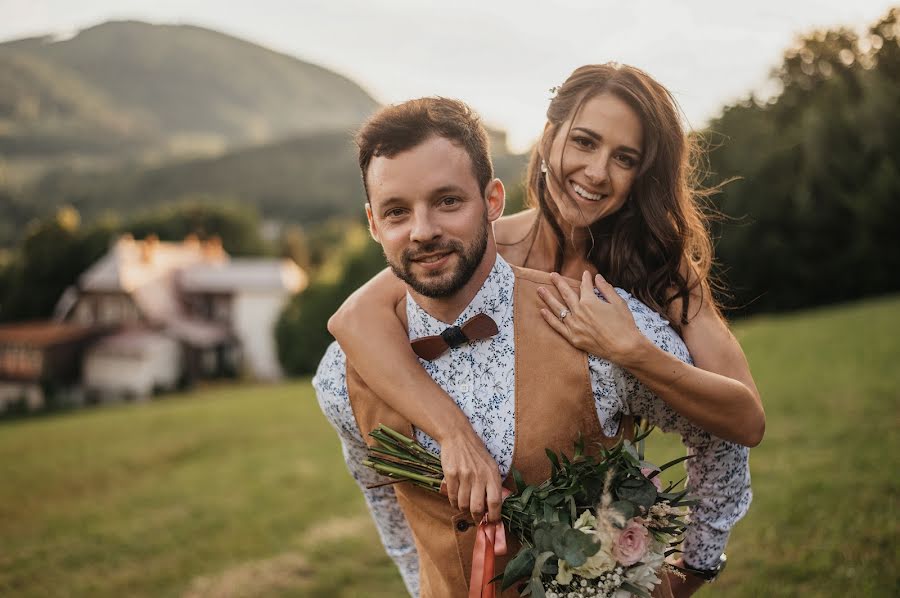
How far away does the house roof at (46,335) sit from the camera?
4162cm

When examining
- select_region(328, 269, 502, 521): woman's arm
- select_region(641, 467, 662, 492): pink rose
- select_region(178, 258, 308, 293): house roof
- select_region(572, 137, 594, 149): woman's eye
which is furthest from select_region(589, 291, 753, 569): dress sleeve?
select_region(178, 258, 308, 293): house roof

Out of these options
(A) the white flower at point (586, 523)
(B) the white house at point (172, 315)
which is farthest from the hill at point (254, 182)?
(A) the white flower at point (586, 523)

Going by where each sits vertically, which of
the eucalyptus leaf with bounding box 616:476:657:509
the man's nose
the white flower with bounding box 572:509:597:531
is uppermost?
the man's nose

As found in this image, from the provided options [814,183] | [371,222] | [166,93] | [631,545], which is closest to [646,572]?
[631,545]

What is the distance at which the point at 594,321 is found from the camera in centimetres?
216

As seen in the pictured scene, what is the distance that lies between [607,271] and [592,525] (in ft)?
3.83

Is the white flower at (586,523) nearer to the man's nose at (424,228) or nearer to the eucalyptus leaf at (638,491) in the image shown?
the eucalyptus leaf at (638,491)

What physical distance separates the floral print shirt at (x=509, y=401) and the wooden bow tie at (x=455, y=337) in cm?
3

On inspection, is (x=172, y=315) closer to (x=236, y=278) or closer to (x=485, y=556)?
(x=236, y=278)

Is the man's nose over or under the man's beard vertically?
over

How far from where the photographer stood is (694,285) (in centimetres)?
260

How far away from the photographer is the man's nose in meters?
2.15

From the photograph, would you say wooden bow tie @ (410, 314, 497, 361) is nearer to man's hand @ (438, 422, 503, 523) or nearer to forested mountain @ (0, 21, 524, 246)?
man's hand @ (438, 422, 503, 523)

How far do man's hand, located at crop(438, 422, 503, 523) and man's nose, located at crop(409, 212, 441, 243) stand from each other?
0.59 meters
